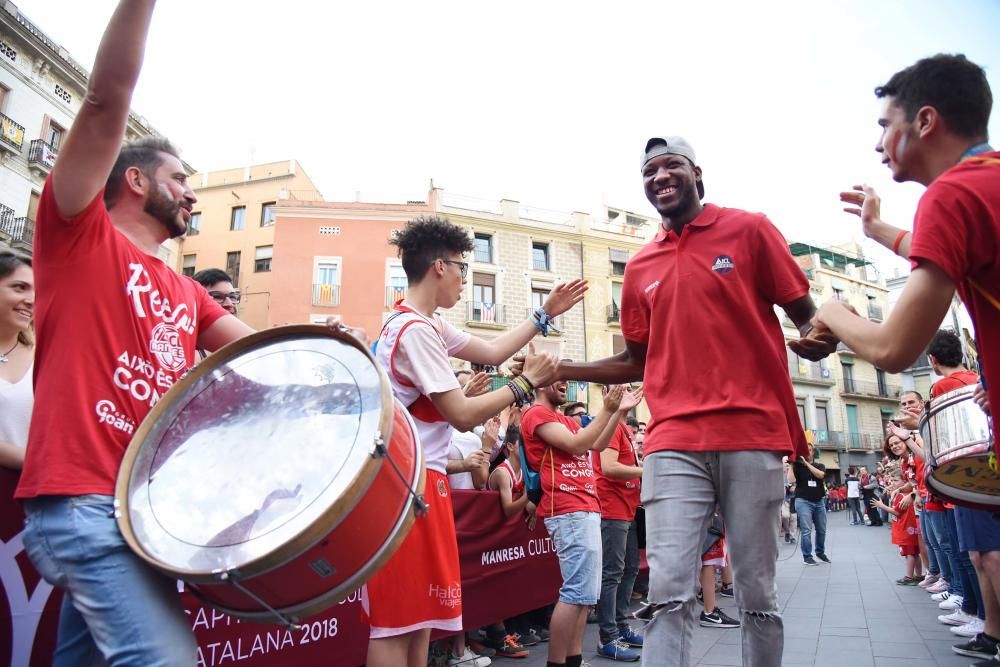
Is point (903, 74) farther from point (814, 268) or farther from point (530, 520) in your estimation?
point (814, 268)

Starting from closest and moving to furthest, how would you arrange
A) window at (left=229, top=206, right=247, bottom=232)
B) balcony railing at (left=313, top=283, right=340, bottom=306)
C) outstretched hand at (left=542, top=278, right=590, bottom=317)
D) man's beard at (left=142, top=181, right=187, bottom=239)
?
1. man's beard at (left=142, top=181, right=187, bottom=239)
2. outstretched hand at (left=542, top=278, right=590, bottom=317)
3. balcony railing at (left=313, top=283, right=340, bottom=306)
4. window at (left=229, top=206, right=247, bottom=232)

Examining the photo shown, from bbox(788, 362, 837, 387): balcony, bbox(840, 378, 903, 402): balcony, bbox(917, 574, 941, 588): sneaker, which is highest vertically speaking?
bbox(788, 362, 837, 387): balcony

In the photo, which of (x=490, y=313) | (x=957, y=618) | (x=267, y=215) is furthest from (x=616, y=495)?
(x=267, y=215)

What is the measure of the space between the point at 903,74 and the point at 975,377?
2947 mm

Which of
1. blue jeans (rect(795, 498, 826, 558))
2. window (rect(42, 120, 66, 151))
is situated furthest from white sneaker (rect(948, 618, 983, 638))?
window (rect(42, 120, 66, 151))

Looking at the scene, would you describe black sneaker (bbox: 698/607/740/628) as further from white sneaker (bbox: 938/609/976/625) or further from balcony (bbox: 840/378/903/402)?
balcony (bbox: 840/378/903/402)

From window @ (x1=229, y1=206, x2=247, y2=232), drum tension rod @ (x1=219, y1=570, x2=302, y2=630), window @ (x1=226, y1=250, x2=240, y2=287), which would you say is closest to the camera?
drum tension rod @ (x1=219, y1=570, x2=302, y2=630)

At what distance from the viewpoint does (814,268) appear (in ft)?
149

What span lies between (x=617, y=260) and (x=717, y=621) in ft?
92.8

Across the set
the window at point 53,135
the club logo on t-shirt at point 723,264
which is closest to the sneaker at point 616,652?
the club logo on t-shirt at point 723,264

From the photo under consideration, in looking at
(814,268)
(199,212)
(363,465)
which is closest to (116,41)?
(363,465)

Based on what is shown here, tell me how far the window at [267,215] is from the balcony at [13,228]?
11690 mm

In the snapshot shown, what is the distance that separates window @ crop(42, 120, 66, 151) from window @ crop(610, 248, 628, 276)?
76.7 ft

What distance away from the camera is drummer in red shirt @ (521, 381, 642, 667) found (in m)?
4.54
